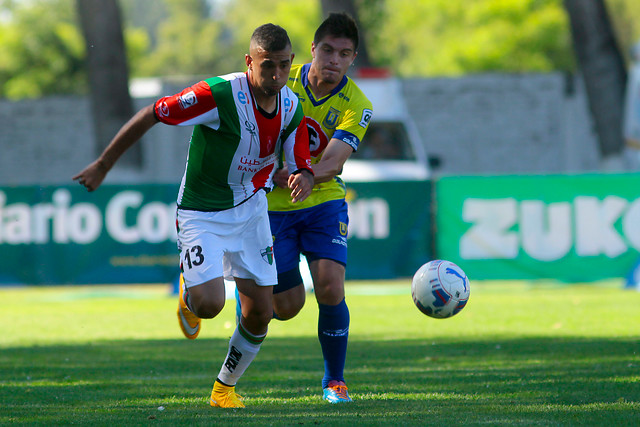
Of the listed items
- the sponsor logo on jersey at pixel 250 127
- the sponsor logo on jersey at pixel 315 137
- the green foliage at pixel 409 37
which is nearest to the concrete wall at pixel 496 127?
the green foliage at pixel 409 37

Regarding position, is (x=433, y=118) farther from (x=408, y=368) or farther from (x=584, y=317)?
(x=408, y=368)

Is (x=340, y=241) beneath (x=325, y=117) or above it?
beneath

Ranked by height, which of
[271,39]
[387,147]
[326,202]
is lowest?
[326,202]

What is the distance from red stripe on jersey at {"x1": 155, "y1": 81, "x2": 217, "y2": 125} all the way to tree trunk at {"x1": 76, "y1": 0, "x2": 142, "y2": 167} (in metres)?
16.7

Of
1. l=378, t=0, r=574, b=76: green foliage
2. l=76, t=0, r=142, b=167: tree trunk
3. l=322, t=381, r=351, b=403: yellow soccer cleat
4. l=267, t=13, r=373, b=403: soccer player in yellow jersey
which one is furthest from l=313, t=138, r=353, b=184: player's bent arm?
l=378, t=0, r=574, b=76: green foliage

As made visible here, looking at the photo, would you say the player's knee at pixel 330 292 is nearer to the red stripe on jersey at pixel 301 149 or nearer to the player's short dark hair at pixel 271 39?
the red stripe on jersey at pixel 301 149

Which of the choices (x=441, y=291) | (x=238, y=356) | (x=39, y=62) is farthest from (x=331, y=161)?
(x=39, y=62)

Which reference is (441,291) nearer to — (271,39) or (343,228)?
(343,228)

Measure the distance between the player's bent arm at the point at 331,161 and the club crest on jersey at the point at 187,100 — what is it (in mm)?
1052

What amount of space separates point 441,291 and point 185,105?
239 centimetres

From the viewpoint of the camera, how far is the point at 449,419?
5680mm

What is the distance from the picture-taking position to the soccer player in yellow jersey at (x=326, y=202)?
265 inches

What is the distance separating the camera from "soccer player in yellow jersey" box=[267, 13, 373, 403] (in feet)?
22.1

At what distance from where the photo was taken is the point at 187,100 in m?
5.95
